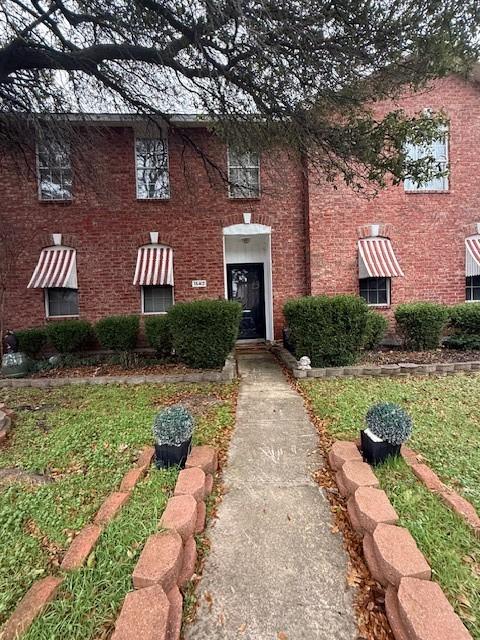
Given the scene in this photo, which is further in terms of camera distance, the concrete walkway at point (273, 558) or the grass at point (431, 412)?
the grass at point (431, 412)

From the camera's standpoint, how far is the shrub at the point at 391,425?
9.26ft

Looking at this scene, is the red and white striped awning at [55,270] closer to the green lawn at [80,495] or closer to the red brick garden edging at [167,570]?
the green lawn at [80,495]

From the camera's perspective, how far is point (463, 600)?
1665 millimetres

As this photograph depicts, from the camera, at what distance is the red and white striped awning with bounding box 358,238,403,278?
28.1ft

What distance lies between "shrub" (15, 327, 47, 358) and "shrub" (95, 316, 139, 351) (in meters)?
1.43

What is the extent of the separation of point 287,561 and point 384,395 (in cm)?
353

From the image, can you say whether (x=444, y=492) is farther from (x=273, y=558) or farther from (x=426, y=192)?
(x=426, y=192)

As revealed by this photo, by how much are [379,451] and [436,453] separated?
79cm

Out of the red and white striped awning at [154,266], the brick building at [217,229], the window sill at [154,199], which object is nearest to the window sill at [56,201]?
the brick building at [217,229]

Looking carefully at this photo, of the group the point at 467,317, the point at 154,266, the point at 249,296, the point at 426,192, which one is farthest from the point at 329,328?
the point at 426,192

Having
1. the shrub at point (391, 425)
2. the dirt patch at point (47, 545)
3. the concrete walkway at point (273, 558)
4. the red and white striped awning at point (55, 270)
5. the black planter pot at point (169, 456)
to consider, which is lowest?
the concrete walkway at point (273, 558)

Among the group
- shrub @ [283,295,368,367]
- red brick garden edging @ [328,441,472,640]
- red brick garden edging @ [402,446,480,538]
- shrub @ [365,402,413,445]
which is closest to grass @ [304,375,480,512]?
red brick garden edging @ [402,446,480,538]

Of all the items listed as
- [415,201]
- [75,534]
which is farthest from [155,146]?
[75,534]

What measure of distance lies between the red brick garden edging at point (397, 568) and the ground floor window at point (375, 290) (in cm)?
723
